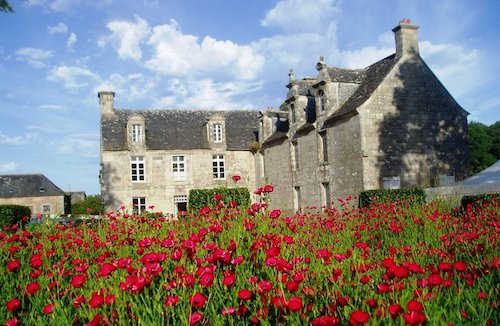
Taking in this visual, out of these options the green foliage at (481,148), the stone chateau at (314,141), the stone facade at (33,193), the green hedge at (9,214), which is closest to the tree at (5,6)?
the green hedge at (9,214)

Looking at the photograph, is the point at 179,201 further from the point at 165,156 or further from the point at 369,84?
the point at 369,84

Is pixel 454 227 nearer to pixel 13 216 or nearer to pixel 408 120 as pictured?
pixel 408 120

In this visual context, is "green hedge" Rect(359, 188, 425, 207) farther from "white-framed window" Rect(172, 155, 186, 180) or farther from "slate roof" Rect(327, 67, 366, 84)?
"white-framed window" Rect(172, 155, 186, 180)

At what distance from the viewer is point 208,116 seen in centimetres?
3144

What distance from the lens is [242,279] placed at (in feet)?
11.8

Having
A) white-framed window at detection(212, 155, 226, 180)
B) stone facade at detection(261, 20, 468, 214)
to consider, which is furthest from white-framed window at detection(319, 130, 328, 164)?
white-framed window at detection(212, 155, 226, 180)

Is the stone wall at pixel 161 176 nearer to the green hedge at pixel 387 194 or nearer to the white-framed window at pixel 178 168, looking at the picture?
the white-framed window at pixel 178 168

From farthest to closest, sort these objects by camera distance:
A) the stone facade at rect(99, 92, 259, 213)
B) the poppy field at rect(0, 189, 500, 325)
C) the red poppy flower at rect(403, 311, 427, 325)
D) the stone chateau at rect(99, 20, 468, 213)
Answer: the stone facade at rect(99, 92, 259, 213) → the stone chateau at rect(99, 20, 468, 213) → the poppy field at rect(0, 189, 500, 325) → the red poppy flower at rect(403, 311, 427, 325)

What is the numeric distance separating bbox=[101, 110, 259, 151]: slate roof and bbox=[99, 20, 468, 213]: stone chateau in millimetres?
71

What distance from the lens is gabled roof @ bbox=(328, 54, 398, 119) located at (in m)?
19.0

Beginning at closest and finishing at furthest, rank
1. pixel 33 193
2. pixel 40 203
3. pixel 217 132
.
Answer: pixel 217 132
pixel 33 193
pixel 40 203

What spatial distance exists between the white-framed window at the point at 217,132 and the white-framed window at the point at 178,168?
265cm

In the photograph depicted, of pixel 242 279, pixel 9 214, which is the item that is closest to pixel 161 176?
pixel 9 214

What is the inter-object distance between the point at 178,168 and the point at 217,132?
3.67 metres
